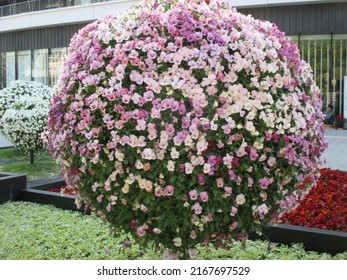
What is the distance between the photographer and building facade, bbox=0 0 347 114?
22734mm

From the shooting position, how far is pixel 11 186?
27.9 ft

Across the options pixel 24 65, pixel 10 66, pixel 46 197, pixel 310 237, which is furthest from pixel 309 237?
pixel 10 66

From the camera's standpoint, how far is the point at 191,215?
3926 mm

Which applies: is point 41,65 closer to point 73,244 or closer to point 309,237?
point 73,244

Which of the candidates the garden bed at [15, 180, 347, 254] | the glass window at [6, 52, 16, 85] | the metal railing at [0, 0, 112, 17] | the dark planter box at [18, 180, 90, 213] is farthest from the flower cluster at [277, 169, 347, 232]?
the glass window at [6, 52, 16, 85]

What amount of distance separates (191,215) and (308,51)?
68.6 feet

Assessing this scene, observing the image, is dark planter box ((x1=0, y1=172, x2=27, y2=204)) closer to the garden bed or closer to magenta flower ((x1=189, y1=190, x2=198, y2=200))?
the garden bed

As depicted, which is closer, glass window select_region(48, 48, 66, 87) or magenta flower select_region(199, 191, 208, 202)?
magenta flower select_region(199, 191, 208, 202)

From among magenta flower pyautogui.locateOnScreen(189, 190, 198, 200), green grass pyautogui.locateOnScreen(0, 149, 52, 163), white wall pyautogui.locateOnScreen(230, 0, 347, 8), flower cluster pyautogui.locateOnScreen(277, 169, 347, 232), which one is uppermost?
white wall pyautogui.locateOnScreen(230, 0, 347, 8)

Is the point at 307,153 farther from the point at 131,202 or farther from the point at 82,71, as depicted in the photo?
the point at 82,71

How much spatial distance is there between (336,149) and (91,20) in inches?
667

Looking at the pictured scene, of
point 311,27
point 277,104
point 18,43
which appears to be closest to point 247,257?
point 277,104

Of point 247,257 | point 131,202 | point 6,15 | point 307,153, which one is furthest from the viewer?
point 6,15

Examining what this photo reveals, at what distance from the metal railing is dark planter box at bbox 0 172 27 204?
70.6ft
